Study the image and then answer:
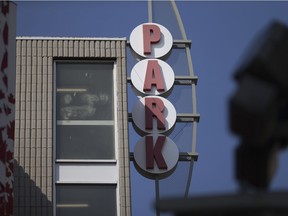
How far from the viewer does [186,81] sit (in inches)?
797

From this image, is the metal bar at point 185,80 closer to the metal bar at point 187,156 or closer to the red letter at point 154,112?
the red letter at point 154,112

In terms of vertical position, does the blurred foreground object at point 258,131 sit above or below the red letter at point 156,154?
below

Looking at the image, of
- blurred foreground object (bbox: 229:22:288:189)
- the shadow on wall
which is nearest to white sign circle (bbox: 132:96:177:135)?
the shadow on wall

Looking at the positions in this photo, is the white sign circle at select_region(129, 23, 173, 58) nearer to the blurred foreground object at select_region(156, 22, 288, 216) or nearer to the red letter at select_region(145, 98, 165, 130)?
the red letter at select_region(145, 98, 165, 130)

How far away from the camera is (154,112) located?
19188 millimetres

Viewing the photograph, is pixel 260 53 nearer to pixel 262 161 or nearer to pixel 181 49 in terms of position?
pixel 262 161

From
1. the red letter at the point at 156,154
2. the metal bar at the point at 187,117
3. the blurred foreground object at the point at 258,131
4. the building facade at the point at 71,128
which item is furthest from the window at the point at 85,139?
the blurred foreground object at the point at 258,131

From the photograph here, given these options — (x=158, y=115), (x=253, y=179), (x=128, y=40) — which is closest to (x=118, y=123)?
(x=158, y=115)

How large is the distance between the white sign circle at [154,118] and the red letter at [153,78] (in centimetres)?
29

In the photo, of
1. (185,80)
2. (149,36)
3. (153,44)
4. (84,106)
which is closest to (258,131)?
(84,106)

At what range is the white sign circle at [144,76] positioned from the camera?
19.6 metres

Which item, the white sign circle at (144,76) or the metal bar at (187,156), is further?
the white sign circle at (144,76)

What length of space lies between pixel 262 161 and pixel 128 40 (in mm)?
17563

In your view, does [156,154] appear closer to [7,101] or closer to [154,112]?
[154,112]
